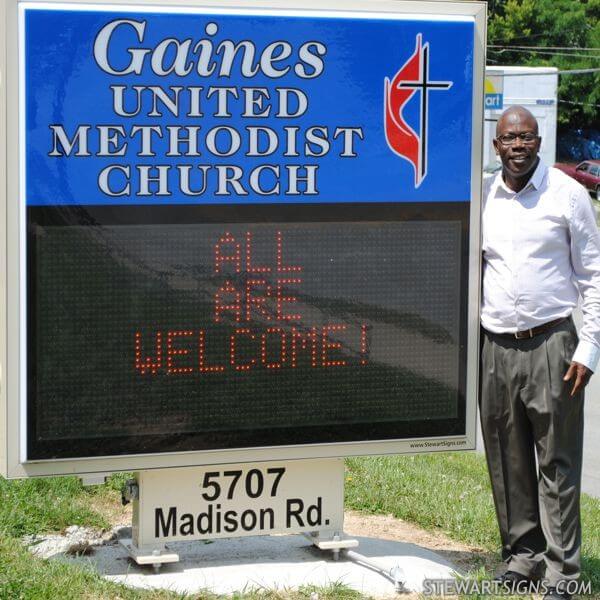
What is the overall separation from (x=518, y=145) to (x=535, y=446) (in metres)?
1.37

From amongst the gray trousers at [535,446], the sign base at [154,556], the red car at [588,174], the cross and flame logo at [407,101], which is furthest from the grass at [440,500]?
the red car at [588,174]

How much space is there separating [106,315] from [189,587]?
1269 mm

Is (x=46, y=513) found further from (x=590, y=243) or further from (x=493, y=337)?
(x=590, y=243)

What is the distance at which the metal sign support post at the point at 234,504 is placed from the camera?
5.52 meters

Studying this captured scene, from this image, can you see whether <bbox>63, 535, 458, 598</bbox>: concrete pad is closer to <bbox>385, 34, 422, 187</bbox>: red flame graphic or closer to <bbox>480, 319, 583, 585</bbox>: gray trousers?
<bbox>480, 319, 583, 585</bbox>: gray trousers

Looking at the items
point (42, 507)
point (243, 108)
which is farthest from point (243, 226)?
point (42, 507)

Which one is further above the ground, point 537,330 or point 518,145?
point 518,145

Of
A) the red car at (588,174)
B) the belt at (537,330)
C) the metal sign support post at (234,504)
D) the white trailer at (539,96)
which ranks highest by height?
the white trailer at (539,96)

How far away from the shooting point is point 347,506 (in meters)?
6.97

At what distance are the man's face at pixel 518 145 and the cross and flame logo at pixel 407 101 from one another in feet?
1.08

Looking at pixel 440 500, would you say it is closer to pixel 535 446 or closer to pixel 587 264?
pixel 535 446

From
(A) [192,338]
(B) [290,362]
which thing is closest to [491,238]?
(B) [290,362]

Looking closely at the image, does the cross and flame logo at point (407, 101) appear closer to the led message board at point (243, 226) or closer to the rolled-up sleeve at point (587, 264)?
the led message board at point (243, 226)

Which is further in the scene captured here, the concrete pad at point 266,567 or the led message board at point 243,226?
the concrete pad at point 266,567
